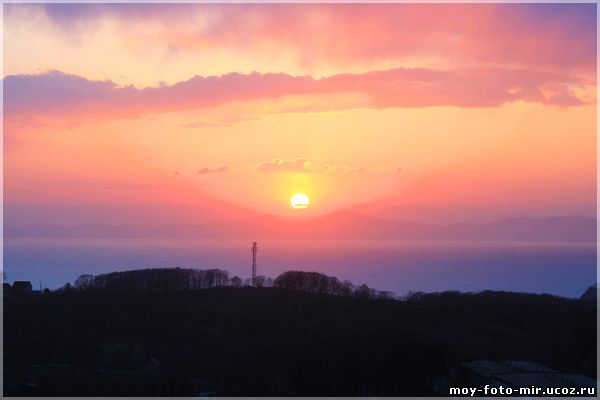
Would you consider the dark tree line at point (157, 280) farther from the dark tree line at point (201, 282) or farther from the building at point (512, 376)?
the building at point (512, 376)

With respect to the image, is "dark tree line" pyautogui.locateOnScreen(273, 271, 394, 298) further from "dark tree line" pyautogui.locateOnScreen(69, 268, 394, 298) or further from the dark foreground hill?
the dark foreground hill

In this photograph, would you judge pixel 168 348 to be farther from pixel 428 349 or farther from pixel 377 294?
pixel 377 294

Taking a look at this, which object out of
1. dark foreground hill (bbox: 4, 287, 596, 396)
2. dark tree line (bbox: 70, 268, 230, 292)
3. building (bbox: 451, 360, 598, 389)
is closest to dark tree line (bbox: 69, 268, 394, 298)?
dark tree line (bbox: 70, 268, 230, 292)

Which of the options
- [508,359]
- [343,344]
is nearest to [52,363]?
[343,344]

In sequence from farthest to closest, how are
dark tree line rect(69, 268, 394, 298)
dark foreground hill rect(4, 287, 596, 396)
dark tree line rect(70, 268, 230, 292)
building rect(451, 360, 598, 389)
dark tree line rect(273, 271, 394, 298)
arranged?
1. dark tree line rect(273, 271, 394, 298)
2. dark tree line rect(69, 268, 394, 298)
3. dark tree line rect(70, 268, 230, 292)
4. dark foreground hill rect(4, 287, 596, 396)
5. building rect(451, 360, 598, 389)

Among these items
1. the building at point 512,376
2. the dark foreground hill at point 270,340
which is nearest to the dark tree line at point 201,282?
the dark foreground hill at point 270,340
